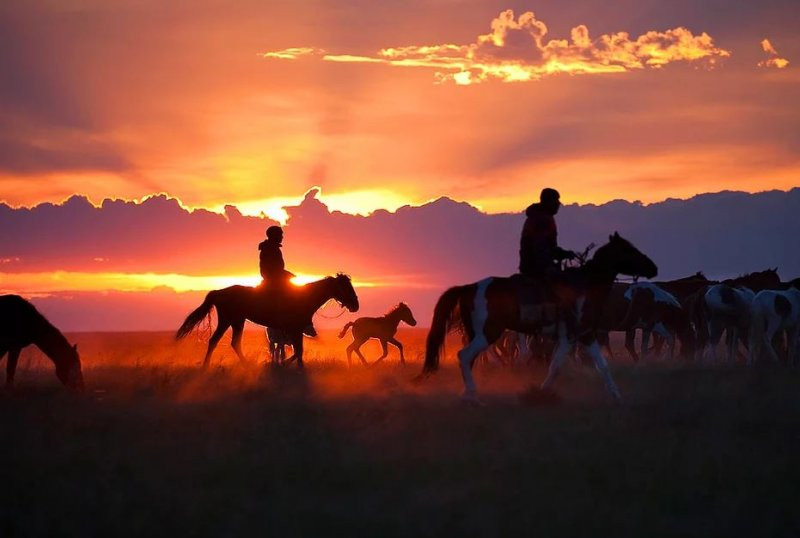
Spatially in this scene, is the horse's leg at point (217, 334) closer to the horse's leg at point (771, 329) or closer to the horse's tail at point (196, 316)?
the horse's tail at point (196, 316)

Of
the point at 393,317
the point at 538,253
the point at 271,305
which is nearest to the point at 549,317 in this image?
the point at 538,253

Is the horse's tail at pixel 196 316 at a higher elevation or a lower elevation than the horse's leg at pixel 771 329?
higher

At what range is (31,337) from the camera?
17250 millimetres

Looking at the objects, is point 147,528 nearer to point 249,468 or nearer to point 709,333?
point 249,468

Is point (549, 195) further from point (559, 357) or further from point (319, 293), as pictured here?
point (319, 293)

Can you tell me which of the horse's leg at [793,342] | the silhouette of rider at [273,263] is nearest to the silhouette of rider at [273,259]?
the silhouette of rider at [273,263]

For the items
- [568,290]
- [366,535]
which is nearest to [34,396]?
[568,290]

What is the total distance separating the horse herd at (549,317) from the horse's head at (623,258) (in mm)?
17

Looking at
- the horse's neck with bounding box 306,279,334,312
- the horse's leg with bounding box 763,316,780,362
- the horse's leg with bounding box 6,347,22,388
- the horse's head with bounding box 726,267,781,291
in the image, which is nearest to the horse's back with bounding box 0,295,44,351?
the horse's leg with bounding box 6,347,22,388

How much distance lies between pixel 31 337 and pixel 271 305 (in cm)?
673

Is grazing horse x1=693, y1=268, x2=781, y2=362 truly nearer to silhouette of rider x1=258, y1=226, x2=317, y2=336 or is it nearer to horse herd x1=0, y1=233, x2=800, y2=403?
horse herd x1=0, y1=233, x2=800, y2=403

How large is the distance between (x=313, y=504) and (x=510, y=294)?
762 centimetres

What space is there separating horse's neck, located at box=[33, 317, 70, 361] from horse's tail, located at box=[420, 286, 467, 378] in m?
6.45

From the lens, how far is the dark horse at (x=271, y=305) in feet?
75.3
